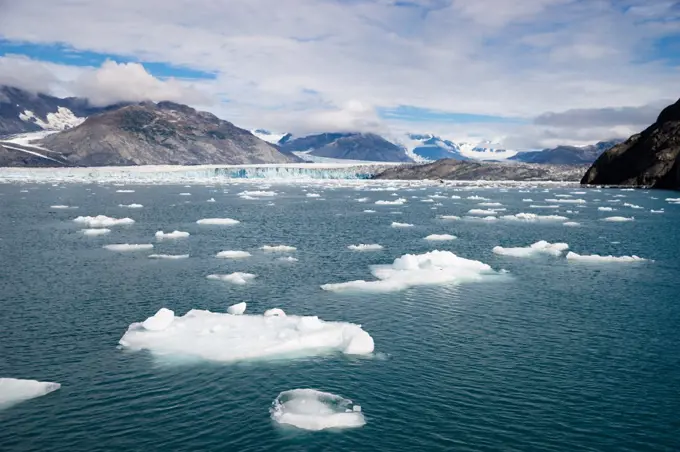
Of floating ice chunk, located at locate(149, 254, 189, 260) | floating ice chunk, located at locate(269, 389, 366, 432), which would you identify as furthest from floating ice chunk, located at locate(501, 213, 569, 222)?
floating ice chunk, located at locate(269, 389, 366, 432)

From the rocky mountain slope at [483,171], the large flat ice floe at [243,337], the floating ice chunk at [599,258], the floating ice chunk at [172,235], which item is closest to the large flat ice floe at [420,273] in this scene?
the floating ice chunk at [599,258]

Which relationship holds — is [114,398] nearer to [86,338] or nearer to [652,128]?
[86,338]

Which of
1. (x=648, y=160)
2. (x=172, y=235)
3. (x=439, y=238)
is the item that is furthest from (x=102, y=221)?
(x=648, y=160)

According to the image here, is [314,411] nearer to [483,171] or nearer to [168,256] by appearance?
[168,256]

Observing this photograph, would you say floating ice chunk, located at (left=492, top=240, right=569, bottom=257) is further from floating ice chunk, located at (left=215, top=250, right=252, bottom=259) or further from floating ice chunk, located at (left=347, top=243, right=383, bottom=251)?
floating ice chunk, located at (left=215, top=250, right=252, bottom=259)

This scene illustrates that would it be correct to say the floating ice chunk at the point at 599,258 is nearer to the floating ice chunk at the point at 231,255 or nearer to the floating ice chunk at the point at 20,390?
the floating ice chunk at the point at 231,255

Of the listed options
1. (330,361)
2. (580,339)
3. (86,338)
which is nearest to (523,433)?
(330,361)
